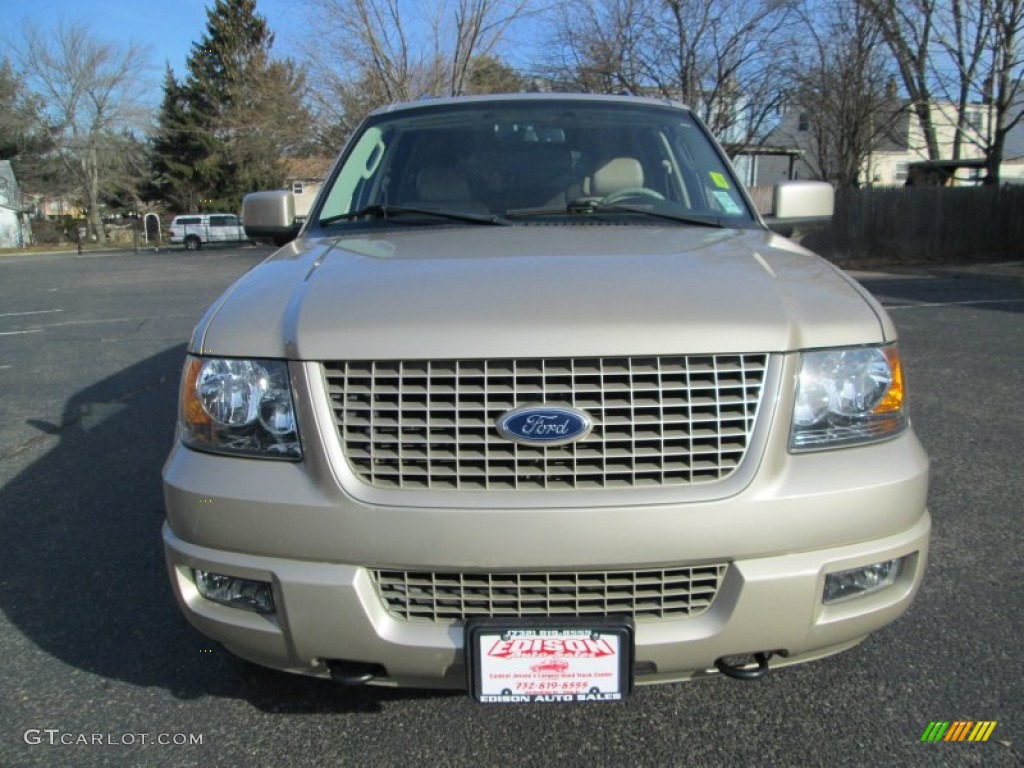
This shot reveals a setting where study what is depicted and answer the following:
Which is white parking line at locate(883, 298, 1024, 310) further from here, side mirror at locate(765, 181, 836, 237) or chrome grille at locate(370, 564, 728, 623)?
chrome grille at locate(370, 564, 728, 623)

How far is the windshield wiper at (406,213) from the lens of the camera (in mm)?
2891

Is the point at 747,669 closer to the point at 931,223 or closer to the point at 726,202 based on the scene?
the point at 726,202

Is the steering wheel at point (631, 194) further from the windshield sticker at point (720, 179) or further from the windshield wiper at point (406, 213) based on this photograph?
the windshield wiper at point (406, 213)

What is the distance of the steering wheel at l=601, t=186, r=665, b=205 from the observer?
3169 millimetres

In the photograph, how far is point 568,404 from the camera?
1.82 metres

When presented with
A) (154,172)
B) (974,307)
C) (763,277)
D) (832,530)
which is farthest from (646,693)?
(154,172)

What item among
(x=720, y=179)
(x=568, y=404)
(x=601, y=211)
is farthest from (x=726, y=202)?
(x=568, y=404)

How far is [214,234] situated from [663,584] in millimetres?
45133

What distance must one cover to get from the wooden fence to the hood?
21359mm

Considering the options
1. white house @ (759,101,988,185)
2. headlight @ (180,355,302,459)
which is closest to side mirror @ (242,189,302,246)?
headlight @ (180,355,302,459)

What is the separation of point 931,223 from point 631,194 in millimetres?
21971

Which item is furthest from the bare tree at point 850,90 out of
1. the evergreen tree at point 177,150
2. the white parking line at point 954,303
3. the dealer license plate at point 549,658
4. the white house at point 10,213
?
the white house at point 10,213

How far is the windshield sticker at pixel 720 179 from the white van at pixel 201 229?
4180 cm

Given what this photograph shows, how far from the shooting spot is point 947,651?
254 cm
